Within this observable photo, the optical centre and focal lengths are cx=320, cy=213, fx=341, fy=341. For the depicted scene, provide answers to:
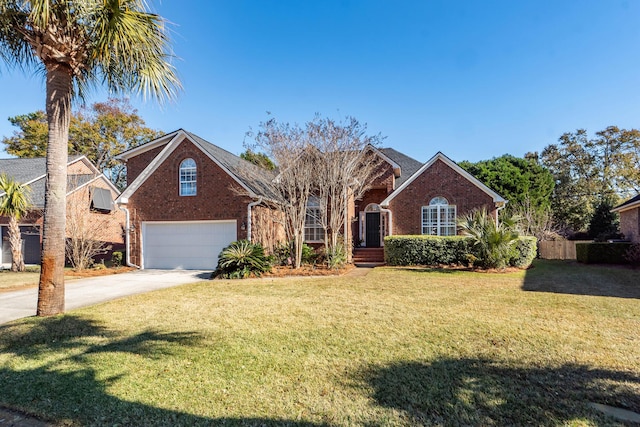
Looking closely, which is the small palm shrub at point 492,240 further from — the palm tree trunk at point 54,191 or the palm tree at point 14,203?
the palm tree at point 14,203

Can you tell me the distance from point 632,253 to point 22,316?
21702mm

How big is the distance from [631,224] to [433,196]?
12.0m

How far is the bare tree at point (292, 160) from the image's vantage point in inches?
543

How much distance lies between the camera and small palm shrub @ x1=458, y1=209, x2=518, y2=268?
1375 cm

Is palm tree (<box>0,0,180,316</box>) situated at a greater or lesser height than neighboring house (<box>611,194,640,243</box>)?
greater

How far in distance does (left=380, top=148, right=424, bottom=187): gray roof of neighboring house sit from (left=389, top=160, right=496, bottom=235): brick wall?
1983 millimetres

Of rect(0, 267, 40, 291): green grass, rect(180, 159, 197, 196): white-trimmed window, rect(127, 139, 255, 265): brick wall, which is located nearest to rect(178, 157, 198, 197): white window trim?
rect(180, 159, 197, 196): white-trimmed window

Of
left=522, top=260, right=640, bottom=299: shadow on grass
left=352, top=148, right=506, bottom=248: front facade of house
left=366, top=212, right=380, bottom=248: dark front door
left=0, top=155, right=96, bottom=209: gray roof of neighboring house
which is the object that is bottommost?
left=522, top=260, right=640, bottom=299: shadow on grass

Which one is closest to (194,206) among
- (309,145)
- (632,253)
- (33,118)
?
(309,145)

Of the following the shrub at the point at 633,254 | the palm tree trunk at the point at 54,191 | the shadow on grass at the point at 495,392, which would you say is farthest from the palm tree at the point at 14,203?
the shrub at the point at 633,254

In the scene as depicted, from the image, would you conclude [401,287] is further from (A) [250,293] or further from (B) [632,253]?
(B) [632,253]

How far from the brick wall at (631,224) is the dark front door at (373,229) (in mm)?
13708

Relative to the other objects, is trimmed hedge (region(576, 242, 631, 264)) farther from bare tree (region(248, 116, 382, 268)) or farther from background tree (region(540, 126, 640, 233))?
background tree (region(540, 126, 640, 233))

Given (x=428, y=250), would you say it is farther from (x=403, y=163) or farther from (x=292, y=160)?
(x=403, y=163)
